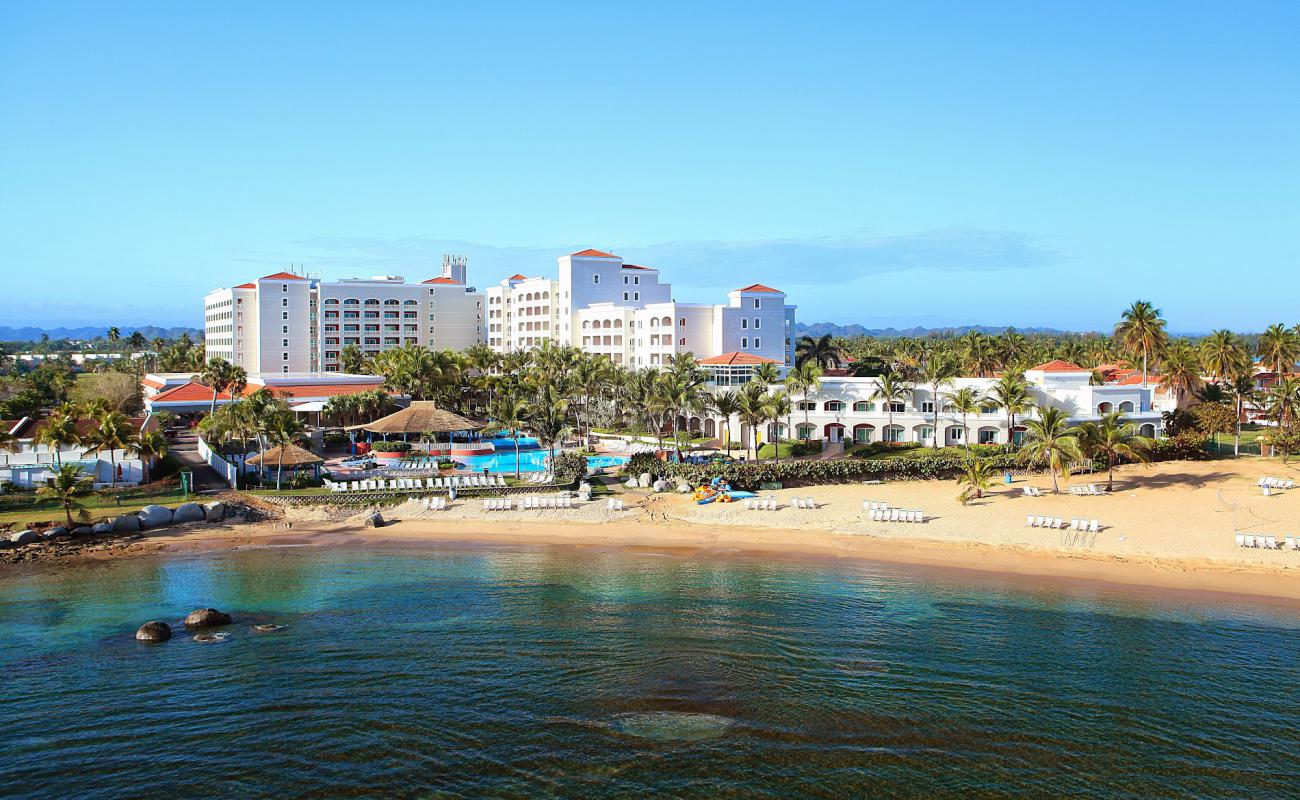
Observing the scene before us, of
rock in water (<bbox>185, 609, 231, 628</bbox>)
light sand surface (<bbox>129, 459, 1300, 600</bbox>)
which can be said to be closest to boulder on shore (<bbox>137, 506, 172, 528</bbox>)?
light sand surface (<bbox>129, 459, 1300, 600</bbox>)

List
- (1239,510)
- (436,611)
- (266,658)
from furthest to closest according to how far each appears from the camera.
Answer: (1239,510) < (436,611) < (266,658)

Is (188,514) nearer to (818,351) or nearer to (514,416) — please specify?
(514,416)

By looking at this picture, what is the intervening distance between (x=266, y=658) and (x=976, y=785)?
1798 cm

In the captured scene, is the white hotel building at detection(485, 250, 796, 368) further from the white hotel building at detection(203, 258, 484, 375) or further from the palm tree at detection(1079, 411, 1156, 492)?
the palm tree at detection(1079, 411, 1156, 492)

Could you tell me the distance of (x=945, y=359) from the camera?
56562 millimetres

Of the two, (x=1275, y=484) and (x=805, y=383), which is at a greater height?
(x=805, y=383)

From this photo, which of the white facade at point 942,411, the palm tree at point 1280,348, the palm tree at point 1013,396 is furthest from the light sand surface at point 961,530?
the palm tree at point 1280,348

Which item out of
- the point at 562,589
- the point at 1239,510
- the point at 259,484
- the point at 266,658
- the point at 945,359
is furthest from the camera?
the point at 945,359

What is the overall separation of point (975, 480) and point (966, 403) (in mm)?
9941

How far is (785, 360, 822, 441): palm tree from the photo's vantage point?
55.4 meters

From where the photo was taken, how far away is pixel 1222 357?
59781 mm

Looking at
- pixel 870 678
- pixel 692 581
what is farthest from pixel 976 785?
pixel 692 581

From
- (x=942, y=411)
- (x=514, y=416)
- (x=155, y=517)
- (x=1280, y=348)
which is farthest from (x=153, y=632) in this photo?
(x=1280, y=348)

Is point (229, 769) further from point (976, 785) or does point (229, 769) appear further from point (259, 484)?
point (259, 484)
